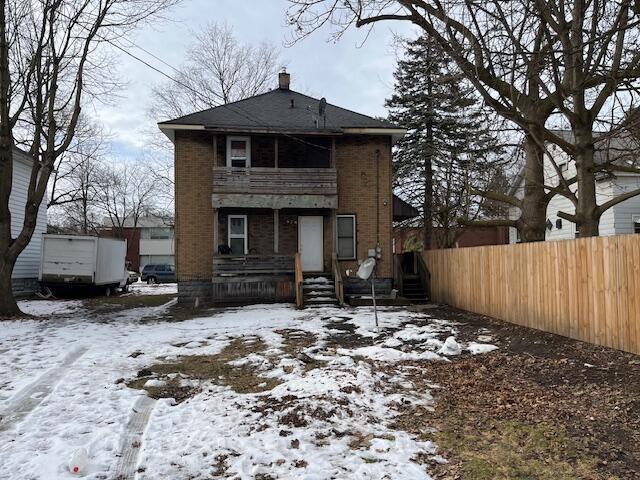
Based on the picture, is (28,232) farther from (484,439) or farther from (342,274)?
(484,439)

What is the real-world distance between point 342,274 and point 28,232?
32.9 feet

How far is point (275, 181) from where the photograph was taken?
16.4 m

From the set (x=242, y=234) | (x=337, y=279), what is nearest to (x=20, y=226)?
(x=242, y=234)

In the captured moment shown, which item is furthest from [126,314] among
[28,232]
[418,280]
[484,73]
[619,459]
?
[619,459]

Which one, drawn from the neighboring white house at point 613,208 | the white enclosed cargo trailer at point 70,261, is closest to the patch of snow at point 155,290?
the white enclosed cargo trailer at point 70,261

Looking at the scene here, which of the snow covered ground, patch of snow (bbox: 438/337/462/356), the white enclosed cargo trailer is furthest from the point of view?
the white enclosed cargo trailer

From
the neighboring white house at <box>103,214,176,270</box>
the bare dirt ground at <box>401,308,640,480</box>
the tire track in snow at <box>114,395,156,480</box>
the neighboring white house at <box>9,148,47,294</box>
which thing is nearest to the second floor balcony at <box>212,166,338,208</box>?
the bare dirt ground at <box>401,308,640,480</box>

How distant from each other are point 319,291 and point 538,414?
10.9 meters

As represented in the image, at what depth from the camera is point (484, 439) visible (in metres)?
4.65

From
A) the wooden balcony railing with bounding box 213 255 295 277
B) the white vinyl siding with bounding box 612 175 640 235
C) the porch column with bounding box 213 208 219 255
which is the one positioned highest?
the white vinyl siding with bounding box 612 175 640 235

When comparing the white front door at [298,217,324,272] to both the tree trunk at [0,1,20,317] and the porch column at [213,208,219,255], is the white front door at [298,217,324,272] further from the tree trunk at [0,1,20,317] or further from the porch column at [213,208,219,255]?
the tree trunk at [0,1,20,317]

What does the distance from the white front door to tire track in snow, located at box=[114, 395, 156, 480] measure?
11885 mm

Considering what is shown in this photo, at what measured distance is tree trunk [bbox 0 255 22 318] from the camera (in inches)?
512

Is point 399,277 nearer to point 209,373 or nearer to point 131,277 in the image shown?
point 209,373
